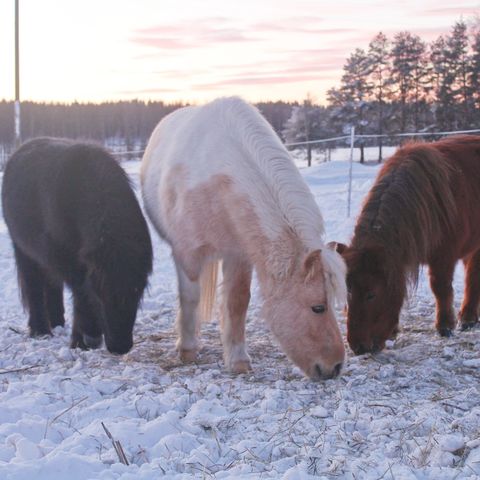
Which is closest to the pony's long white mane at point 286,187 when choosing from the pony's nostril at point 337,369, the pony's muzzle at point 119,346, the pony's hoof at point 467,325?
the pony's nostril at point 337,369

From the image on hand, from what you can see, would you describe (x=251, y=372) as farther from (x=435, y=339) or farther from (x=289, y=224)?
(x=435, y=339)

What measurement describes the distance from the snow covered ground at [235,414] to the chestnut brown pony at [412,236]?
0.35m

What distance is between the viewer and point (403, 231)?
5566 millimetres

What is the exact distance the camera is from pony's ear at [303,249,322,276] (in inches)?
171

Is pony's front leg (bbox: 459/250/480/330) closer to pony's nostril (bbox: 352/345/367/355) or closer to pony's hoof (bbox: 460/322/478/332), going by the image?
pony's hoof (bbox: 460/322/478/332)

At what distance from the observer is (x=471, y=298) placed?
6844mm

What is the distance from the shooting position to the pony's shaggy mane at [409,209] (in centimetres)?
552

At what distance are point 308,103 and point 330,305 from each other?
2147 inches

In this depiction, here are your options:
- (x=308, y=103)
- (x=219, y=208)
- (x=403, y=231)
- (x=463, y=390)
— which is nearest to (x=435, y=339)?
(x=403, y=231)

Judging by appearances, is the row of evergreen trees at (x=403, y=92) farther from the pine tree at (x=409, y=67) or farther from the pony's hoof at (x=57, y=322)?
the pony's hoof at (x=57, y=322)

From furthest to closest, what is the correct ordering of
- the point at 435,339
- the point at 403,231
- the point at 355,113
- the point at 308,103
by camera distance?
the point at 308,103 → the point at 355,113 → the point at 435,339 → the point at 403,231

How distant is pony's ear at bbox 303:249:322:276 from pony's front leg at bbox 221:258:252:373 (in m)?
0.90

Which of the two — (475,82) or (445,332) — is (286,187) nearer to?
(445,332)

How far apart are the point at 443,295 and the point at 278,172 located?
240 cm
